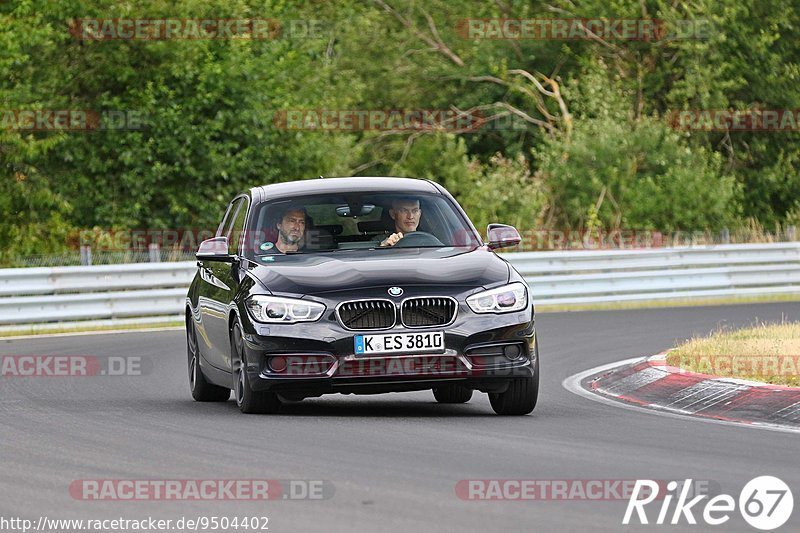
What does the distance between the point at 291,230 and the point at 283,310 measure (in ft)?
4.20

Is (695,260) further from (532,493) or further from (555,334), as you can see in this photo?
(532,493)

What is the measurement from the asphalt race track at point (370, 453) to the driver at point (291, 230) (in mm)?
1172

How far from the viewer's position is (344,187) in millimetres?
13258

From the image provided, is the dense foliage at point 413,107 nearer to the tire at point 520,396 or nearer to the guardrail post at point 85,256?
the guardrail post at point 85,256

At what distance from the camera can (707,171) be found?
4259 cm

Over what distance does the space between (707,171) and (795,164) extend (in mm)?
5432

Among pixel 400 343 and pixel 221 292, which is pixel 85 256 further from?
pixel 400 343

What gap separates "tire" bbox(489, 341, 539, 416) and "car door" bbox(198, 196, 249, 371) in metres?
2.04

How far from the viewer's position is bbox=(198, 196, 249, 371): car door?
12.9 m

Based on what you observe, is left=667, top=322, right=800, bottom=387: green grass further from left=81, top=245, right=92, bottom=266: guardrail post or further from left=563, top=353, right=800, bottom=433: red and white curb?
left=81, top=245, right=92, bottom=266: guardrail post

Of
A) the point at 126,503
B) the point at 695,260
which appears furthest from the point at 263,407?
the point at 695,260

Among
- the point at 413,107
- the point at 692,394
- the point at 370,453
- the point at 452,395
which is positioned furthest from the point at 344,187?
the point at 413,107

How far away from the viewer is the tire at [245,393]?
39.6 feet

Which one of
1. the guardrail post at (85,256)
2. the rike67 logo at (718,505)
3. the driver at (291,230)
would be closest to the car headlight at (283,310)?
the driver at (291,230)
